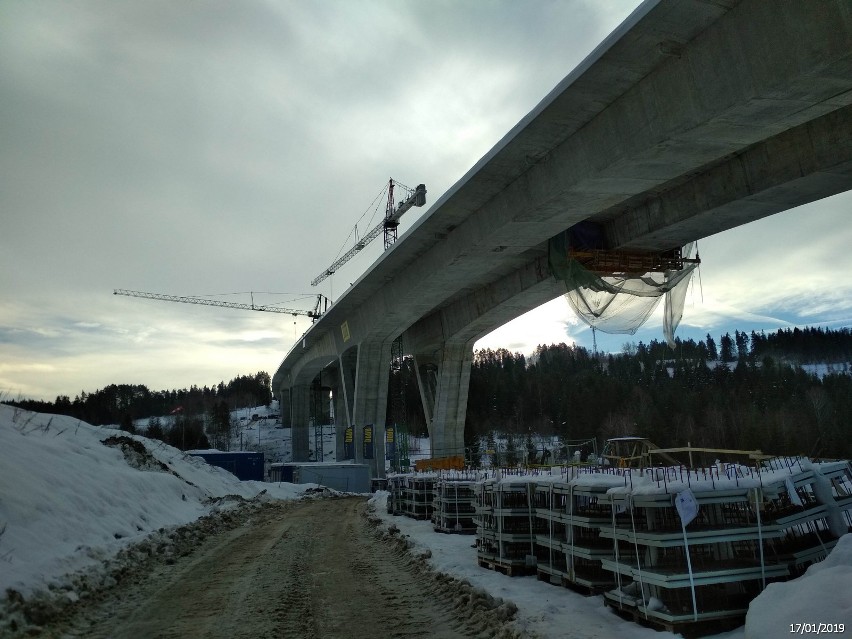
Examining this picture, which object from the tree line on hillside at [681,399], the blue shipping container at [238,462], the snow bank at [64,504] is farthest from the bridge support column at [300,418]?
the snow bank at [64,504]

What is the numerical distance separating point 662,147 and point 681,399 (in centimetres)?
8225

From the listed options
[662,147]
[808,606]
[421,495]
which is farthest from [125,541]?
[662,147]

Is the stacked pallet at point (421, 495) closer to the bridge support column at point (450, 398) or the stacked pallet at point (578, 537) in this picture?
the stacked pallet at point (578, 537)

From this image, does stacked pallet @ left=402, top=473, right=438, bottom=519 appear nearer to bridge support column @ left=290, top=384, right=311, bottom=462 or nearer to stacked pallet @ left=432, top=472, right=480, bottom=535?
stacked pallet @ left=432, top=472, right=480, bottom=535

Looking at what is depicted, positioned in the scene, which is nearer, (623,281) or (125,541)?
(125,541)

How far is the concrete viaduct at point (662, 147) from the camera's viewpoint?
31.4ft

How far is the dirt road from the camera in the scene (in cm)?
707

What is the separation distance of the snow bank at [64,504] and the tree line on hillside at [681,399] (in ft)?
178

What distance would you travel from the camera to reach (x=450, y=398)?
36406 millimetres

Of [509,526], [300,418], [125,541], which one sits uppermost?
[300,418]

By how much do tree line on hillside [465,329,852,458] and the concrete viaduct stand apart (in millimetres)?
44581

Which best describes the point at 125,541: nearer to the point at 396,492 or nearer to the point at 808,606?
the point at 808,606
